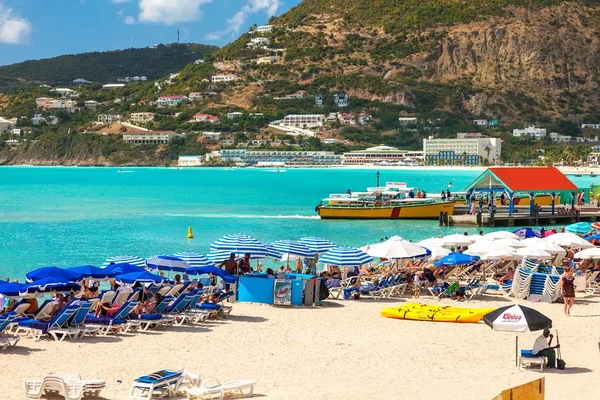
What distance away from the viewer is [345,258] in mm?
23734

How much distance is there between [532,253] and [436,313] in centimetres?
631

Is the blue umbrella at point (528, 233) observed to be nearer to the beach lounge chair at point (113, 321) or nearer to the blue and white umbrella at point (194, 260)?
the blue and white umbrella at point (194, 260)

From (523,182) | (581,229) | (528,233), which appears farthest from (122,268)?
(523,182)

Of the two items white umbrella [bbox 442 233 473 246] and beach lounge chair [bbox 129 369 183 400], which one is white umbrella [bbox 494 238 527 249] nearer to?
white umbrella [bbox 442 233 473 246]

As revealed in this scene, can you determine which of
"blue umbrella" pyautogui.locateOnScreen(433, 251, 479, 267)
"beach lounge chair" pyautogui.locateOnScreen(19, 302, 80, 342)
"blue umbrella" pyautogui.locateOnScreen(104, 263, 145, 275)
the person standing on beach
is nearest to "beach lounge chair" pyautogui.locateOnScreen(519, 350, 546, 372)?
"beach lounge chair" pyautogui.locateOnScreen(19, 302, 80, 342)

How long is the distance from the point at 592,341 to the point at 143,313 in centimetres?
850

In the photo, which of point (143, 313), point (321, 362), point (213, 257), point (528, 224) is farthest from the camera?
point (528, 224)

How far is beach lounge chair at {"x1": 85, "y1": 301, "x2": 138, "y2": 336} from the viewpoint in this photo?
17.8 meters

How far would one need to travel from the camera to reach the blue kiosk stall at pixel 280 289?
71.6ft

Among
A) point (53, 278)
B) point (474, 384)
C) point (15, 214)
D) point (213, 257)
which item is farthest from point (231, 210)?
point (474, 384)

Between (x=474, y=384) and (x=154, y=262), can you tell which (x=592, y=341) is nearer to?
(x=474, y=384)

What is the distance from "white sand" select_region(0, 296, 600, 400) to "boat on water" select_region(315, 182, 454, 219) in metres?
33.9

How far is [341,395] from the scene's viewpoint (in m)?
13.6

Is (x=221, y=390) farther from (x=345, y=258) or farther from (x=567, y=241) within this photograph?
(x=567, y=241)
